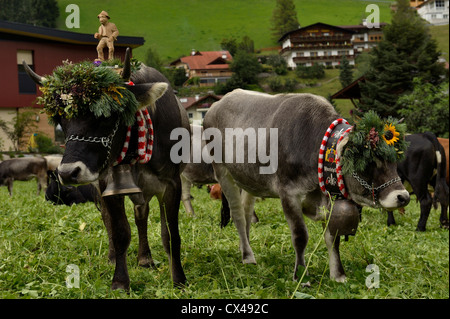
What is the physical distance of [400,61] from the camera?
29281 millimetres

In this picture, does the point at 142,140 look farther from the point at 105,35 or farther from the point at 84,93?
the point at 105,35

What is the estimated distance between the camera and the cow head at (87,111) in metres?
4.21

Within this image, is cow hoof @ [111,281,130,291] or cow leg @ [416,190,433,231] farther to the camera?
cow leg @ [416,190,433,231]

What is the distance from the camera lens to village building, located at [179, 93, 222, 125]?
8.22 meters

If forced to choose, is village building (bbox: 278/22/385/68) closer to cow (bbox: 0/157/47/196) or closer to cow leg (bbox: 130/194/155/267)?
cow leg (bbox: 130/194/155/267)

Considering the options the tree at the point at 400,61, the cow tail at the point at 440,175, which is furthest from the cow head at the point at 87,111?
the tree at the point at 400,61

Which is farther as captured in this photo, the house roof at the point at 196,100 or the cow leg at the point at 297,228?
the house roof at the point at 196,100

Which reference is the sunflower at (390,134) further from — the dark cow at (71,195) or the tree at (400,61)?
the tree at (400,61)

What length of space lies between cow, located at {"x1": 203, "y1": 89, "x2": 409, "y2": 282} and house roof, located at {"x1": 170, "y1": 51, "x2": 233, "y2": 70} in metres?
1.25

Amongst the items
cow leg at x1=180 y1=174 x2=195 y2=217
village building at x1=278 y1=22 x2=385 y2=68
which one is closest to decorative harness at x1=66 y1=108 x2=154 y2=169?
village building at x1=278 y1=22 x2=385 y2=68

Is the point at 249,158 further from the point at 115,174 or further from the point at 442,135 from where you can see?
the point at 442,135

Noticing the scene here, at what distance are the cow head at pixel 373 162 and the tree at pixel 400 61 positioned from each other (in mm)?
15988

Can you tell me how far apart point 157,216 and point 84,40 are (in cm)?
464
